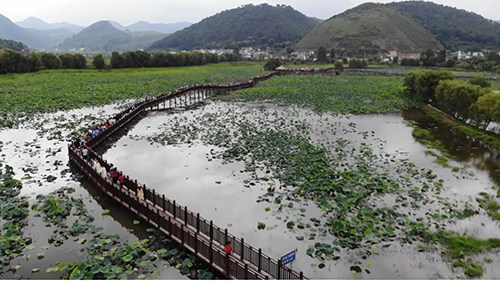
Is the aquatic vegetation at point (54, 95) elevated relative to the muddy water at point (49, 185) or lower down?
elevated

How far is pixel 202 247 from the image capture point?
480 inches

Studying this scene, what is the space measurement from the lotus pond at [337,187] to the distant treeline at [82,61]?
5827 cm

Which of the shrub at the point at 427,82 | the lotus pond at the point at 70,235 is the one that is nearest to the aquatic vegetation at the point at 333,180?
the lotus pond at the point at 70,235

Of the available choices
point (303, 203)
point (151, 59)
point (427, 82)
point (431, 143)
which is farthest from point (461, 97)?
point (151, 59)

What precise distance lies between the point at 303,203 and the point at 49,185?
1319 cm

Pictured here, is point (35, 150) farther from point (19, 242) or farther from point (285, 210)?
point (285, 210)

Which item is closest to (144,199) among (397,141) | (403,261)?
(403,261)

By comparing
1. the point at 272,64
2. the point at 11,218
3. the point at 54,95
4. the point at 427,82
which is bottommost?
the point at 11,218

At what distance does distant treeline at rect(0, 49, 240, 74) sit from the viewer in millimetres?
74000

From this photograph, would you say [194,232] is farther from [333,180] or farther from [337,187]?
[333,180]

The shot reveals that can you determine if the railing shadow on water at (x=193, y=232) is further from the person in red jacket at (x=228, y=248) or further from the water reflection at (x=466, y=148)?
the water reflection at (x=466, y=148)

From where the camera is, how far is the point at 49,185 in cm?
1841

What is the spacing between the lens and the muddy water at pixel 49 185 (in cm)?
1209

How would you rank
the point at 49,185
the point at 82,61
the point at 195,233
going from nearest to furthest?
the point at 195,233
the point at 49,185
the point at 82,61
